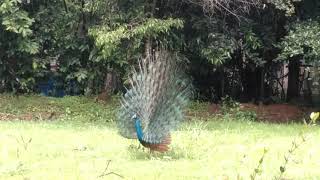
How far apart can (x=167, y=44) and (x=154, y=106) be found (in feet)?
20.0

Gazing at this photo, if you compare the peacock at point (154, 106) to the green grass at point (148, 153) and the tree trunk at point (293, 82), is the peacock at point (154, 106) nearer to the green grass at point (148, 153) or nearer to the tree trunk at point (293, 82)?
the green grass at point (148, 153)

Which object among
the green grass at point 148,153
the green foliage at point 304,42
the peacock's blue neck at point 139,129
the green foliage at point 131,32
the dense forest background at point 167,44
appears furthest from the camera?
the dense forest background at point 167,44

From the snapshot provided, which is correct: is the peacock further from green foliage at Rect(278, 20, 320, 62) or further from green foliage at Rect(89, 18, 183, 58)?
green foliage at Rect(278, 20, 320, 62)

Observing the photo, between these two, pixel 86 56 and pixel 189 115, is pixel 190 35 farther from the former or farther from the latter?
pixel 86 56

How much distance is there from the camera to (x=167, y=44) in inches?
501

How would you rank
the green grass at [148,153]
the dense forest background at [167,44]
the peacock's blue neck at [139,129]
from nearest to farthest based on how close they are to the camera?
the green grass at [148,153], the peacock's blue neck at [139,129], the dense forest background at [167,44]

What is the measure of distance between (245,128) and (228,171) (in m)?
4.70

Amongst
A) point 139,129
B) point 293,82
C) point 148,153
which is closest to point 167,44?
point 293,82

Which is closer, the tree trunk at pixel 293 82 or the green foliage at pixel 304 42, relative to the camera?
the green foliage at pixel 304 42

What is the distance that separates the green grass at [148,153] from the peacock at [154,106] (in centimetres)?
29

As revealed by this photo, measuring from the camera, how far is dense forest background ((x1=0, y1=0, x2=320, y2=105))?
12.0m

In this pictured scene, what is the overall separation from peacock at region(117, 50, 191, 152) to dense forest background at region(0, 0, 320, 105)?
15.7 feet

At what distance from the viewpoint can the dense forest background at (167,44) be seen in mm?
11992

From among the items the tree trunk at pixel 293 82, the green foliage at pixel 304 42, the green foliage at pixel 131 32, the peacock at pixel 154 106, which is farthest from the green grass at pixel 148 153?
the tree trunk at pixel 293 82
